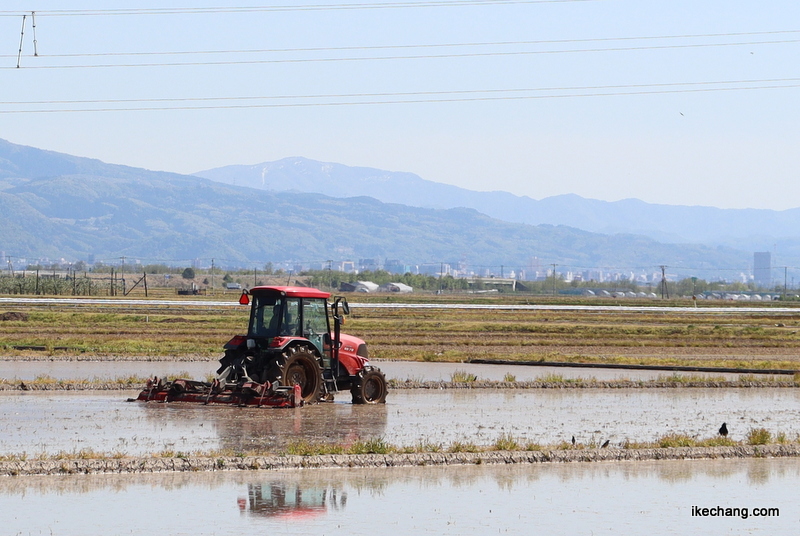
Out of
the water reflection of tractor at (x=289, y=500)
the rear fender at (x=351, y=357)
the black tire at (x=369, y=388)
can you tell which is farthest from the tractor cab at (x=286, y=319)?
the water reflection of tractor at (x=289, y=500)

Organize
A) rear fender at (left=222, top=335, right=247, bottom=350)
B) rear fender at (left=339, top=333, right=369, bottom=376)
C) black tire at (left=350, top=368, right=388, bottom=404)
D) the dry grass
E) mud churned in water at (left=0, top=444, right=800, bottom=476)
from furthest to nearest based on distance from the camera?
the dry grass < rear fender at (left=339, top=333, right=369, bottom=376) < black tire at (left=350, top=368, right=388, bottom=404) < rear fender at (left=222, top=335, right=247, bottom=350) < mud churned in water at (left=0, top=444, right=800, bottom=476)

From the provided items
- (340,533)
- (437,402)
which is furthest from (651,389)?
(340,533)

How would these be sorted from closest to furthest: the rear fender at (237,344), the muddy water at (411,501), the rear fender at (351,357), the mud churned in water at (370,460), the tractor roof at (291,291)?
1. the muddy water at (411,501)
2. the mud churned in water at (370,460)
3. the rear fender at (237,344)
4. the tractor roof at (291,291)
5. the rear fender at (351,357)

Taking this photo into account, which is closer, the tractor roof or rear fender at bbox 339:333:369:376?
the tractor roof

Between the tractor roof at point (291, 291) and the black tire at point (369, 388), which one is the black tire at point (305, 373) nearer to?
the black tire at point (369, 388)

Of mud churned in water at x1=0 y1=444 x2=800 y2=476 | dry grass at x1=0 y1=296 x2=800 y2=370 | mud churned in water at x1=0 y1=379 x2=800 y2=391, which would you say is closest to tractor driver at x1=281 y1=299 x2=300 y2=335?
mud churned in water at x1=0 y1=379 x2=800 y2=391

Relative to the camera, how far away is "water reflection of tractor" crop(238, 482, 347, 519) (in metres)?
11.9

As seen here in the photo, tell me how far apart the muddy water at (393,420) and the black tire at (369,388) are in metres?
0.27

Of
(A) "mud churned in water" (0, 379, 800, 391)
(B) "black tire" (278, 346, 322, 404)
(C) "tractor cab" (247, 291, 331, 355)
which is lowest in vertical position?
(A) "mud churned in water" (0, 379, 800, 391)

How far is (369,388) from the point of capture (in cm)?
2434

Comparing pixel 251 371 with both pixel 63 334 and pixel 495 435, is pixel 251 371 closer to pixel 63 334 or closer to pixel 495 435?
pixel 495 435

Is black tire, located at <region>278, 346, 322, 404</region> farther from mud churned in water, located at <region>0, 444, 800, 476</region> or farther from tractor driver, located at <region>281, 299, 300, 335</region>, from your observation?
mud churned in water, located at <region>0, 444, 800, 476</region>

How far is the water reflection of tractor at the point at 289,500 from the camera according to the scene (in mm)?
11914

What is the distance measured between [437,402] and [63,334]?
28.4 meters
